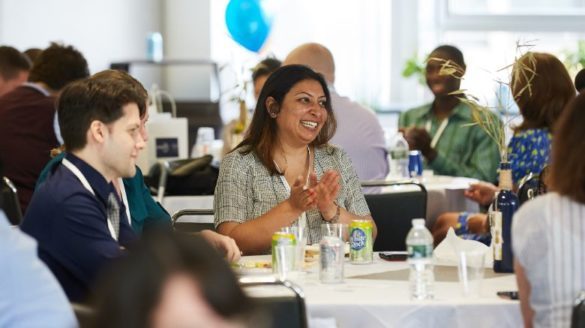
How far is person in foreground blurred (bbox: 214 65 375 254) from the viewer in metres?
3.79

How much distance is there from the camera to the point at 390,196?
14.9ft

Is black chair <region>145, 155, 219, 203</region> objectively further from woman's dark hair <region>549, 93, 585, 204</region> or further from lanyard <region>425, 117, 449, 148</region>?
woman's dark hair <region>549, 93, 585, 204</region>

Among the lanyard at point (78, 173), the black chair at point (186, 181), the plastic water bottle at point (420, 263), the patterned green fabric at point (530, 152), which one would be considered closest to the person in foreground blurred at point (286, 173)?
the plastic water bottle at point (420, 263)

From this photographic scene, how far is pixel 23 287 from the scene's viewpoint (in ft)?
6.66

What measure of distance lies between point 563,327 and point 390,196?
1939 mm

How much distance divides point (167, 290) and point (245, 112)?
6.42m

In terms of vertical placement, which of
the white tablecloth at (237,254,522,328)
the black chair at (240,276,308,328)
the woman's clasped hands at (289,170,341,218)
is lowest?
the white tablecloth at (237,254,522,328)

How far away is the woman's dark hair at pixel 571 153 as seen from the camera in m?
2.53

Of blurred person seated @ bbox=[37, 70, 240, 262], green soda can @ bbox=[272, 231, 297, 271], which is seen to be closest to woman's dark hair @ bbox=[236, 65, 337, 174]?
blurred person seated @ bbox=[37, 70, 240, 262]

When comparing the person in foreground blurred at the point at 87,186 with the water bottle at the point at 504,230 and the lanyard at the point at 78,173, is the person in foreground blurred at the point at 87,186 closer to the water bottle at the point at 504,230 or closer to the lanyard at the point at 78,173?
the lanyard at the point at 78,173

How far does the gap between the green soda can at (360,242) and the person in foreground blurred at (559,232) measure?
36.8 inches

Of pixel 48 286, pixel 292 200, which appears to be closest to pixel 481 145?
pixel 292 200

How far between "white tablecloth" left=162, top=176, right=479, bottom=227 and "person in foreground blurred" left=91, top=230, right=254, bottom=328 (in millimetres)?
4818

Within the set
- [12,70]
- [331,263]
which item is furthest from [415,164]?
[331,263]
